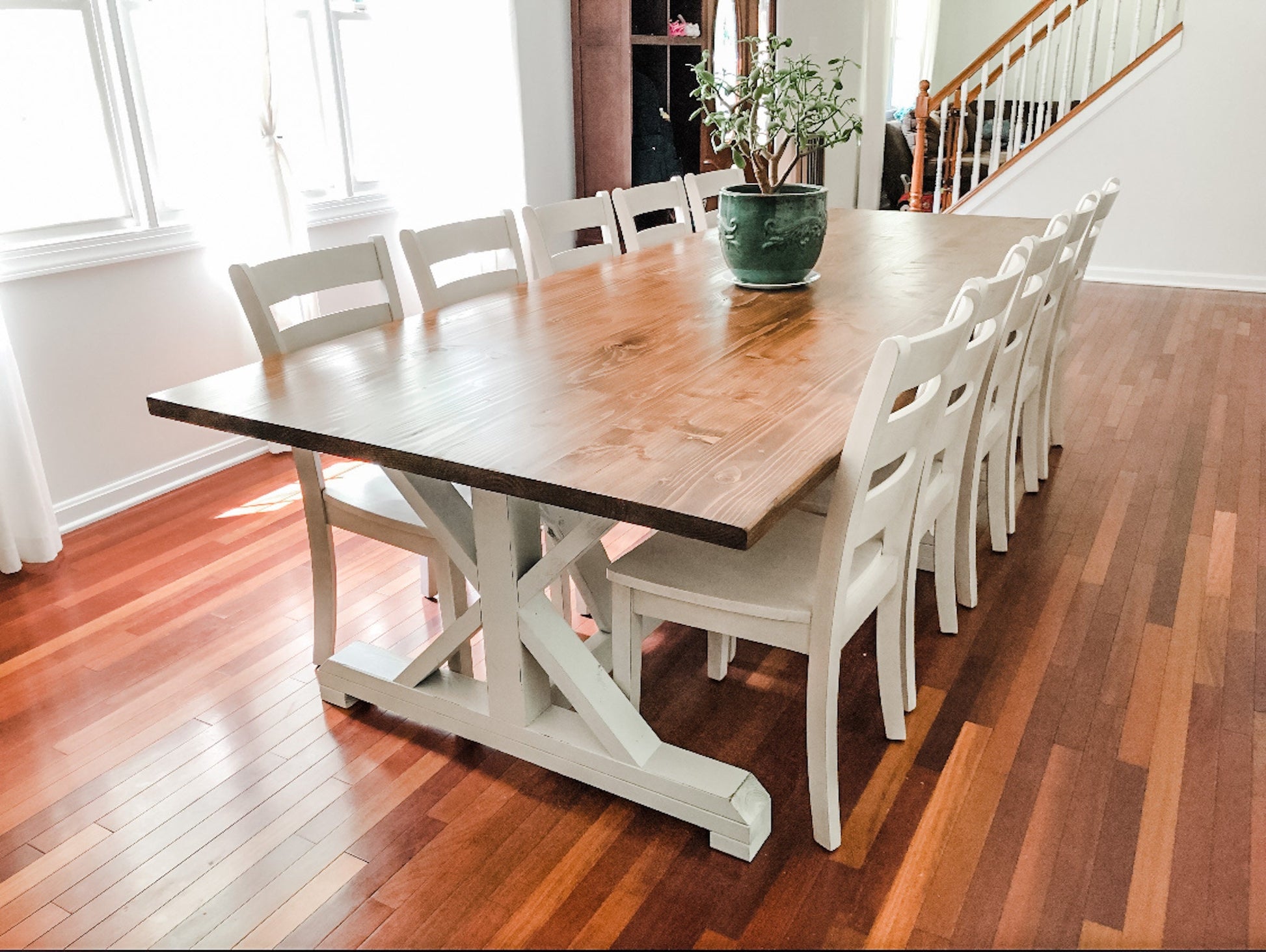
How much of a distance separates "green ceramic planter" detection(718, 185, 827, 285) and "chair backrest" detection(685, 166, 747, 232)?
1.10 metres

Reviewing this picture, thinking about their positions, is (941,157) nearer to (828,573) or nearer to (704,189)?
(704,189)

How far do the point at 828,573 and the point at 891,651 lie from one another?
1.53 ft

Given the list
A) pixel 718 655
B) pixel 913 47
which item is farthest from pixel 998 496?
pixel 913 47

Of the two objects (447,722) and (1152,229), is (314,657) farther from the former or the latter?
(1152,229)

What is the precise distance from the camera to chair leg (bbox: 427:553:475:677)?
2.10 metres

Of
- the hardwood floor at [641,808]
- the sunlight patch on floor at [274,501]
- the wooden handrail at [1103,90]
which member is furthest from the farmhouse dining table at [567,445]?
the wooden handrail at [1103,90]

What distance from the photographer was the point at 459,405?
1.72 metres

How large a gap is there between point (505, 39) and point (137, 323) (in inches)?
→ 82.5

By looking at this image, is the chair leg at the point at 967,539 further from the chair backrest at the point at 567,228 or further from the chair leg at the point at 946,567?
the chair backrest at the point at 567,228

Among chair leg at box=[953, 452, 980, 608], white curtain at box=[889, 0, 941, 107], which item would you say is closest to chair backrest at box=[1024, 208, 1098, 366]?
chair leg at box=[953, 452, 980, 608]

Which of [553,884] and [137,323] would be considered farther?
[137,323]

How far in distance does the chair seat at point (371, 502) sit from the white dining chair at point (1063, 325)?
2027mm

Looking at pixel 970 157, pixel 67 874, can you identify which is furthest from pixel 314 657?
pixel 970 157

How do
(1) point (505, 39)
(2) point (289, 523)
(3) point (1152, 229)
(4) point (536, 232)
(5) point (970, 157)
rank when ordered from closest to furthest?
(4) point (536, 232) → (2) point (289, 523) → (1) point (505, 39) → (3) point (1152, 229) → (5) point (970, 157)
